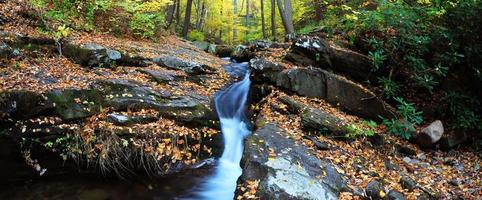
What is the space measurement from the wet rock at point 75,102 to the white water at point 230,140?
9.26ft

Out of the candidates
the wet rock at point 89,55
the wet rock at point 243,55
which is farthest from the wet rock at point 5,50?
the wet rock at point 243,55

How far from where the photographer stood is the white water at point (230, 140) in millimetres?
7125

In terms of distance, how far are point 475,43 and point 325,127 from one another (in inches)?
191

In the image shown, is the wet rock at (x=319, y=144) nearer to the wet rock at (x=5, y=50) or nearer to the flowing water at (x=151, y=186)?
the flowing water at (x=151, y=186)

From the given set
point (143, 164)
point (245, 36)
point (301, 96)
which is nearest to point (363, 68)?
point (301, 96)

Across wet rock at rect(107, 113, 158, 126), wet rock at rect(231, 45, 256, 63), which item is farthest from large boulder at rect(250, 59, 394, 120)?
wet rock at rect(231, 45, 256, 63)

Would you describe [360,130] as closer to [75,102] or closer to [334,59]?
[334,59]

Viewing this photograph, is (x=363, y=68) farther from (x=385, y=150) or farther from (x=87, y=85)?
(x=87, y=85)

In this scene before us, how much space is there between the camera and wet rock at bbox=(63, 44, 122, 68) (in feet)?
30.8

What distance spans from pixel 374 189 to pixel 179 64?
6.70 m

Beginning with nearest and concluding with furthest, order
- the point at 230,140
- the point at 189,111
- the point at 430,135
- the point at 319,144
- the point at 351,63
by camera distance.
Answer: the point at 319,144 < the point at 189,111 < the point at 230,140 < the point at 430,135 < the point at 351,63

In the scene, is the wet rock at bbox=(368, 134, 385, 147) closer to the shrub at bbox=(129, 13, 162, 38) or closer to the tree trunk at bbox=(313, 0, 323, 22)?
the shrub at bbox=(129, 13, 162, 38)

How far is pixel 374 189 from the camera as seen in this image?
6371mm

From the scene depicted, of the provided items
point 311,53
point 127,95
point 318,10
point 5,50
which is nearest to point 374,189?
point 311,53
